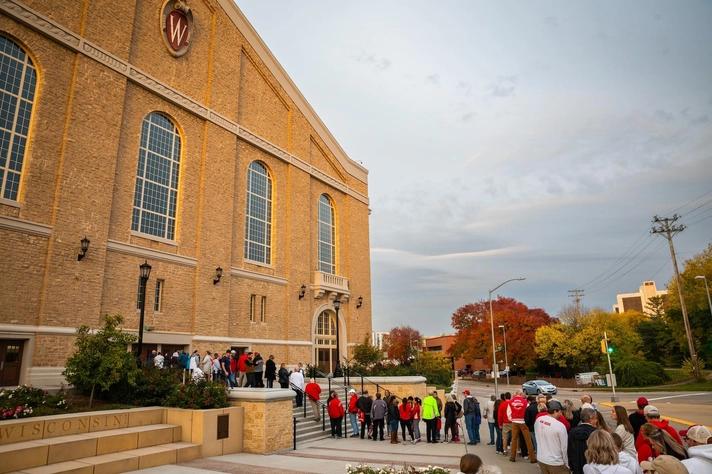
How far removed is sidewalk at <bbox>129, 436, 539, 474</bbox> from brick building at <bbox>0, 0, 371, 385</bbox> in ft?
28.9

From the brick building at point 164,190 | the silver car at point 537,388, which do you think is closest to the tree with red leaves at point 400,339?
the silver car at point 537,388

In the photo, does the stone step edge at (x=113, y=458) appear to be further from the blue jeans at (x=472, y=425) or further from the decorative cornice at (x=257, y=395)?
the blue jeans at (x=472, y=425)

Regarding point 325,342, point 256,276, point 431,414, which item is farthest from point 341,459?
point 325,342

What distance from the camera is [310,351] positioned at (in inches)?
1149

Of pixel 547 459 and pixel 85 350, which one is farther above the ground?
pixel 85 350

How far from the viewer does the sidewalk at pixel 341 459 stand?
10.1 m

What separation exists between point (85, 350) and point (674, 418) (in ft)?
70.6

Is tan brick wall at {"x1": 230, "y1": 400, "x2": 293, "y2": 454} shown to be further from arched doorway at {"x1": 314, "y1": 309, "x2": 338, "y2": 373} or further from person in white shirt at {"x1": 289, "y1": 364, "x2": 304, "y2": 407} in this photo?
arched doorway at {"x1": 314, "y1": 309, "x2": 338, "y2": 373}

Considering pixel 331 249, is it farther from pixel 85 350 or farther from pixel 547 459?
pixel 547 459

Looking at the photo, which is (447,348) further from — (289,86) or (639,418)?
(639,418)

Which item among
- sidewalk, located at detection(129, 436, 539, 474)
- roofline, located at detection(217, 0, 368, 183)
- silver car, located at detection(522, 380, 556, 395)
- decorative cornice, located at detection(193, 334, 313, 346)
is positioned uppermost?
roofline, located at detection(217, 0, 368, 183)

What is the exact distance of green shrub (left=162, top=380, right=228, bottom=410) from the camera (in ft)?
41.3

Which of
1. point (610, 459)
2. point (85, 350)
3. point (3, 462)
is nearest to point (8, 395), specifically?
point (85, 350)

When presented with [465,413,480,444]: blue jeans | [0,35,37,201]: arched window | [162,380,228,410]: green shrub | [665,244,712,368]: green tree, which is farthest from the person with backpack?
[665,244,712,368]: green tree
